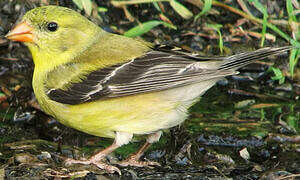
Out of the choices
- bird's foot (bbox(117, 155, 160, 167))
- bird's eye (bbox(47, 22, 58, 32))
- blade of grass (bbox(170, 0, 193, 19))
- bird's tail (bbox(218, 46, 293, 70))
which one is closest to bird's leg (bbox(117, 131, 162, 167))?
bird's foot (bbox(117, 155, 160, 167))

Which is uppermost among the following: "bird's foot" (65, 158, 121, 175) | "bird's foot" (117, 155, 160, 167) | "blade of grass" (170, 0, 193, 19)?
"blade of grass" (170, 0, 193, 19)

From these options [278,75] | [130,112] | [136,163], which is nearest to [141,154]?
[136,163]

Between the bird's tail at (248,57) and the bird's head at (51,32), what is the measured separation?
4.68 ft

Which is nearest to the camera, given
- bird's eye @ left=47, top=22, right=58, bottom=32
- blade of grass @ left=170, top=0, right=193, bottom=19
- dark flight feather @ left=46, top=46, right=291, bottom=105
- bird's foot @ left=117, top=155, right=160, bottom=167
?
dark flight feather @ left=46, top=46, right=291, bottom=105

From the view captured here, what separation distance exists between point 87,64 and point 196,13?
98.3 inches

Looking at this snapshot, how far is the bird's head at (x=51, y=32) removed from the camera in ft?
17.6

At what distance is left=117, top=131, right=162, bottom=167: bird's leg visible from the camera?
5203 mm

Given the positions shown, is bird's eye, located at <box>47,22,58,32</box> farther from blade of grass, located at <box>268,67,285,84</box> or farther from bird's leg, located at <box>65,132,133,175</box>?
blade of grass, located at <box>268,67,285,84</box>

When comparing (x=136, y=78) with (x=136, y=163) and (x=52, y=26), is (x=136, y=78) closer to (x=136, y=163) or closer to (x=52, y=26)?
(x=136, y=163)

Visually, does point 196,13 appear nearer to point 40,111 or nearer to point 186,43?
point 186,43

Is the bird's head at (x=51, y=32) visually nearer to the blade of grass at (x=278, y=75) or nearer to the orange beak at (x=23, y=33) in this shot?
the orange beak at (x=23, y=33)

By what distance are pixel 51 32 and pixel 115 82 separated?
840 millimetres

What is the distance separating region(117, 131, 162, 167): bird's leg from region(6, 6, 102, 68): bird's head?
1.09m

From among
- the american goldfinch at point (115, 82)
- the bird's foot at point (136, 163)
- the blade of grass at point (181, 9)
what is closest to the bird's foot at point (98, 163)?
the american goldfinch at point (115, 82)
